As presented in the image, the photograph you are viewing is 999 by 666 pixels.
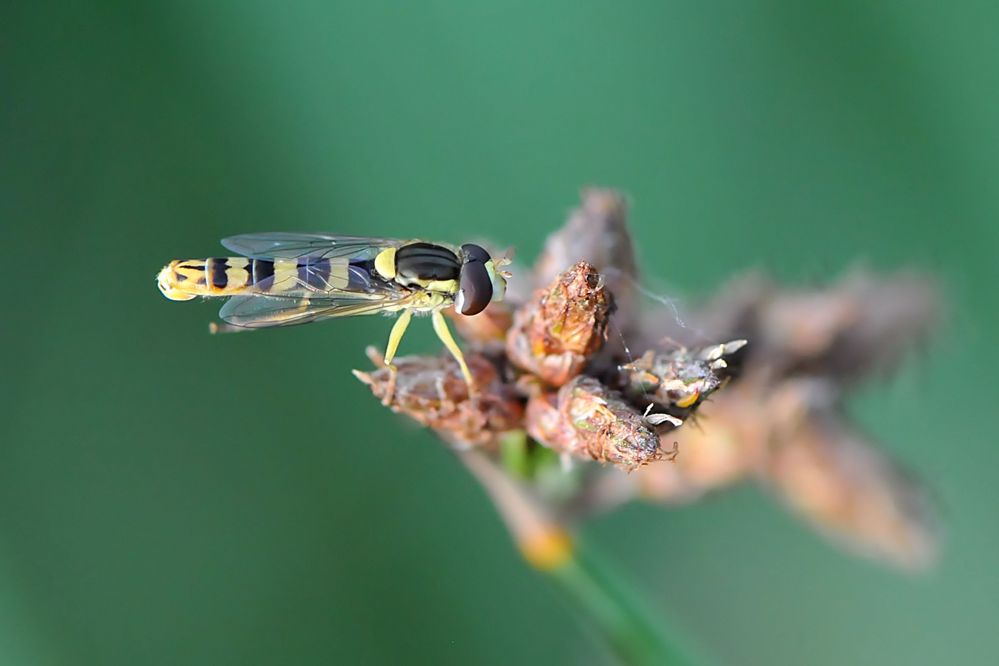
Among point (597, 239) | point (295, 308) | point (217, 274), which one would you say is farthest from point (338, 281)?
point (597, 239)

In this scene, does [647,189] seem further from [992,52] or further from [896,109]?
[992,52]

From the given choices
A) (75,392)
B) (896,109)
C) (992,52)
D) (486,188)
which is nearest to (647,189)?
(486,188)

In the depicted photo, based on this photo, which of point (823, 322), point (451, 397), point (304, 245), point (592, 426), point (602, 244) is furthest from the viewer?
point (823, 322)

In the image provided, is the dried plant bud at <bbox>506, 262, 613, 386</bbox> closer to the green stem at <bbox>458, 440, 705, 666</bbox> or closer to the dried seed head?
the dried seed head

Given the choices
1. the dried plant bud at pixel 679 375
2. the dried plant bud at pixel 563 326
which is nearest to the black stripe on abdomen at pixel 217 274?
the dried plant bud at pixel 563 326

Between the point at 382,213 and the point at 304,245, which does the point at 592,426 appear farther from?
the point at 382,213

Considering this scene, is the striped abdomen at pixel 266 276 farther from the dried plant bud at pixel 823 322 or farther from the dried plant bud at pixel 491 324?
the dried plant bud at pixel 823 322
